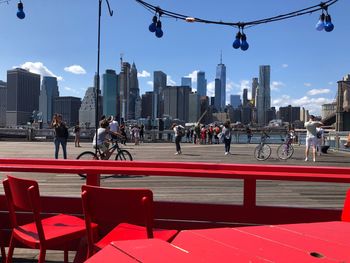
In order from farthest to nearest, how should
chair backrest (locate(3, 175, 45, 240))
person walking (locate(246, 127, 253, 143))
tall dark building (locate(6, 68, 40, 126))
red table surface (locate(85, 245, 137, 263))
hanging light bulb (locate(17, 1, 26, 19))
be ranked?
tall dark building (locate(6, 68, 40, 126))
person walking (locate(246, 127, 253, 143))
hanging light bulb (locate(17, 1, 26, 19))
chair backrest (locate(3, 175, 45, 240))
red table surface (locate(85, 245, 137, 263))

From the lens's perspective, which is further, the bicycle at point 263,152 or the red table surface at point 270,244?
the bicycle at point 263,152

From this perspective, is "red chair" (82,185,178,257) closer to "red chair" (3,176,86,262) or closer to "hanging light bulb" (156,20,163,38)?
"red chair" (3,176,86,262)

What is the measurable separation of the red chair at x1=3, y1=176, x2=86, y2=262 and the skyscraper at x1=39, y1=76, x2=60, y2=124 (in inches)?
3118

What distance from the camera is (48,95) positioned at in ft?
276

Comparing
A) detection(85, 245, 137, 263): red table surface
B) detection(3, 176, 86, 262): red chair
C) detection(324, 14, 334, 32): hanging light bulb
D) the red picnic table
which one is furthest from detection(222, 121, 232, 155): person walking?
A: detection(85, 245, 137, 263): red table surface

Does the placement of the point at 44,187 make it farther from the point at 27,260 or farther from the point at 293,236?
the point at 293,236

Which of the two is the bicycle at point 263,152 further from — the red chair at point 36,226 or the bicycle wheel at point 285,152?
the red chair at point 36,226

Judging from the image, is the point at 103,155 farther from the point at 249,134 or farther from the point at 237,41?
the point at 249,134

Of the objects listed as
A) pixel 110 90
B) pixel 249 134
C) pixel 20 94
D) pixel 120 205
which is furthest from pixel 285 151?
pixel 20 94

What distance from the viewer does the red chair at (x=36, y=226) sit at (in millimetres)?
3498

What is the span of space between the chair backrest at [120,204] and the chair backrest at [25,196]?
588 mm

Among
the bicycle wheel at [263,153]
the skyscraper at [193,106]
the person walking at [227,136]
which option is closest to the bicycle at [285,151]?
the bicycle wheel at [263,153]

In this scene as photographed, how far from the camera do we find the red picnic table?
207cm

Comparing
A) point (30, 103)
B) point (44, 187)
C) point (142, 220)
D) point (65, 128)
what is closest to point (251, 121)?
point (30, 103)
